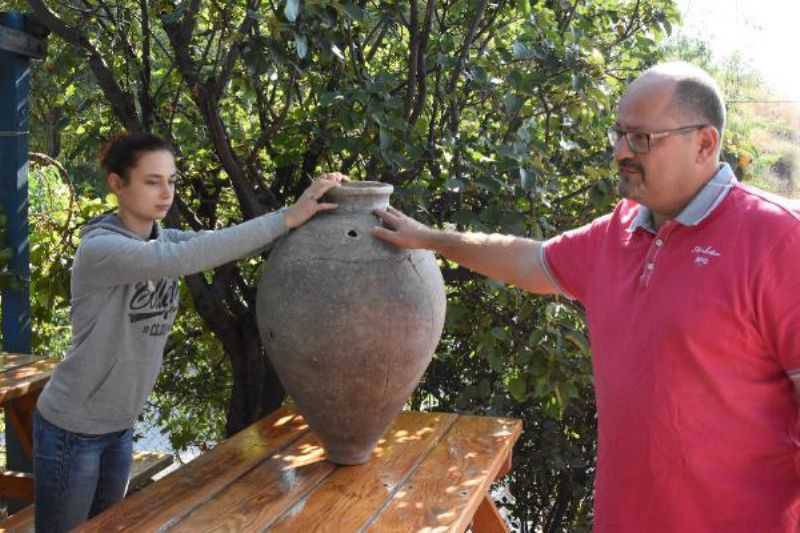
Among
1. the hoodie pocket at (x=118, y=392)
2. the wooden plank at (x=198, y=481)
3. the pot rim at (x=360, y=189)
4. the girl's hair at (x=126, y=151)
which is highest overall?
the girl's hair at (x=126, y=151)

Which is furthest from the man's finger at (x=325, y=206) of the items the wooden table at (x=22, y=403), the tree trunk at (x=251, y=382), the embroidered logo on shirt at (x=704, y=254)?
the wooden table at (x=22, y=403)

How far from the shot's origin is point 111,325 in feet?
8.68

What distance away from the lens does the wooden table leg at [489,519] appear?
320cm

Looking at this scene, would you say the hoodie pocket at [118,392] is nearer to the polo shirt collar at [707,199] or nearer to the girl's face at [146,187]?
the girl's face at [146,187]

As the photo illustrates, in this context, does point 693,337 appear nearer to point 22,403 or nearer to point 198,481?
point 198,481

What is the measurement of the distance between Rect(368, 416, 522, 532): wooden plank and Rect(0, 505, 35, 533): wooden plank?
57.0 inches

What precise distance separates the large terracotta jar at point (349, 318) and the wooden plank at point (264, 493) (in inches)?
4.2

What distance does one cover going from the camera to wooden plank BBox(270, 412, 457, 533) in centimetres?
254

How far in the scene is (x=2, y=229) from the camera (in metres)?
4.30

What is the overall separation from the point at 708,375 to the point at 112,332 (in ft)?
5.05

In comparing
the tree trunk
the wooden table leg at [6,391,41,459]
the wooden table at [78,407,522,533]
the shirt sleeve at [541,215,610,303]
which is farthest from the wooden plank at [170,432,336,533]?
the wooden table leg at [6,391,41,459]

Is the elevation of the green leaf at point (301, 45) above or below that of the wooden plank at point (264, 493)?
above

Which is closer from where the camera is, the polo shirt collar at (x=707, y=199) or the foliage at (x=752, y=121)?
the polo shirt collar at (x=707, y=199)

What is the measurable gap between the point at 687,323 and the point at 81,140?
3550 mm
